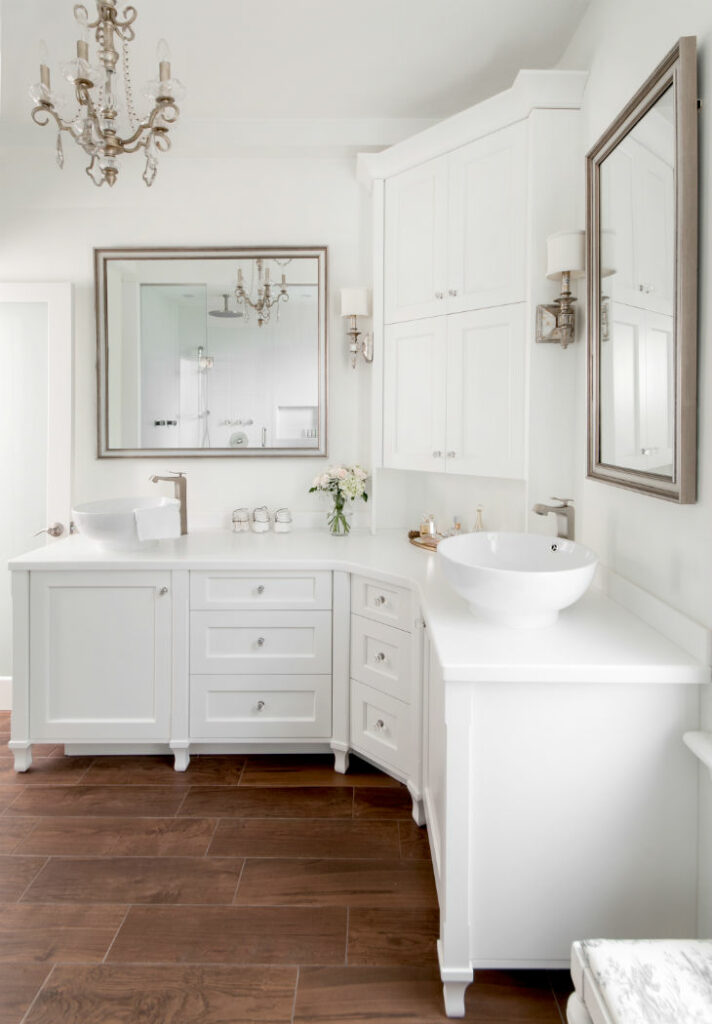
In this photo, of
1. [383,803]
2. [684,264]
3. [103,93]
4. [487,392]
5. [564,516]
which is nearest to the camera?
[684,264]

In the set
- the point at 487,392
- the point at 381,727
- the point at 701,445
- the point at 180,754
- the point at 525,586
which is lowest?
the point at 180,754

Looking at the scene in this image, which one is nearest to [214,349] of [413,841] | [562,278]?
[562,278]

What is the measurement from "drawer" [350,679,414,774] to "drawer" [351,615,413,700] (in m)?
0.04

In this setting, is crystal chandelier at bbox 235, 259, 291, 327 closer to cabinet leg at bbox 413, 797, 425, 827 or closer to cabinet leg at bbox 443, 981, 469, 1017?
cabinet leg at bbox 413, 797, 425, 827

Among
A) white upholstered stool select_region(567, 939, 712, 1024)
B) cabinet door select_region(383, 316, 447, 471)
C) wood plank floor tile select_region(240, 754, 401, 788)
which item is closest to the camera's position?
white upholstered stool select_region(567, 939, 712, 1024)

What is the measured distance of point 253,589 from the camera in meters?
2.56

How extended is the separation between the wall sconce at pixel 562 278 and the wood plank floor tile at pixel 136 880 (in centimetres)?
195

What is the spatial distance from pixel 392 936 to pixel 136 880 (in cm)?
76

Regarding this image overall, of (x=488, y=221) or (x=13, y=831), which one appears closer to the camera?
(x=13, y=831)

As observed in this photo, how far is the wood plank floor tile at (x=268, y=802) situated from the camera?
231cm

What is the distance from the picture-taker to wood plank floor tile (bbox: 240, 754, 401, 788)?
2.53 m

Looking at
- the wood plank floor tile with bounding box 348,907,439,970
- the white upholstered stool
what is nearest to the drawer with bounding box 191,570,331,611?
the wood plank floor tile with bounding box 348,907,439,970

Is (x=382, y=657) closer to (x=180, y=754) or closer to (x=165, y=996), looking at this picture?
(x=180, y=754)

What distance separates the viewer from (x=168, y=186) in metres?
3.09
